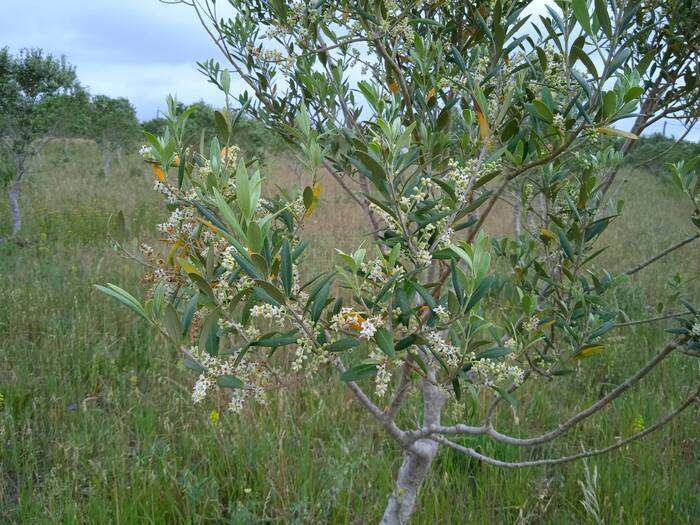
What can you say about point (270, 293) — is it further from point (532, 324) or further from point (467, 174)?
point (532, 324)

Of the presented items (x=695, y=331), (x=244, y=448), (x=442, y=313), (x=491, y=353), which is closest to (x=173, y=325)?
(x=442, y=313)

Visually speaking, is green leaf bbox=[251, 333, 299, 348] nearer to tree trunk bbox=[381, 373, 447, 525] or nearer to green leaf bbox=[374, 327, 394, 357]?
green leaf bbox=[374, 327, 394, 357]

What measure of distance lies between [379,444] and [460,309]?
187 centimetres

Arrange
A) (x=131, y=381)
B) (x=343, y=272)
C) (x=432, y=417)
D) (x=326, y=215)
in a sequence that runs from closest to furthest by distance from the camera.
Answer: (x=343, y=272), (x=432, y=417), (x=131, y=381), (x=326, y=215)

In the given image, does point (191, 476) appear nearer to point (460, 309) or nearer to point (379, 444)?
point (379, 444)

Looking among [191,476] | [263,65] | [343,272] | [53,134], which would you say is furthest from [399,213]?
[53,134]

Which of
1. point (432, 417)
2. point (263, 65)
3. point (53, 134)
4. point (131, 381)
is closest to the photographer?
point (432, 417)

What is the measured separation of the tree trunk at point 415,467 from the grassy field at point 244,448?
11.3 inches

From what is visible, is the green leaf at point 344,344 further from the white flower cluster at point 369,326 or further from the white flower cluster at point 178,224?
the white flower cluster at point 178,224

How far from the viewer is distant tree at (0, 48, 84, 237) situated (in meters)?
7.26

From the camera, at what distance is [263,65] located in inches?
77.0

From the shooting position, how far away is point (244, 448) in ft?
8.32

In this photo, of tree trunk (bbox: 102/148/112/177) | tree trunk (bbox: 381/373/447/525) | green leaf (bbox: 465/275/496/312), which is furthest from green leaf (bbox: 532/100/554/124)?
tree trunk (bbox: 102/148/112/177)

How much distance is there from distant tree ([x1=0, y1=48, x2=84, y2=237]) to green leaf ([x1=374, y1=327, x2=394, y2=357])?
7.26 metres
